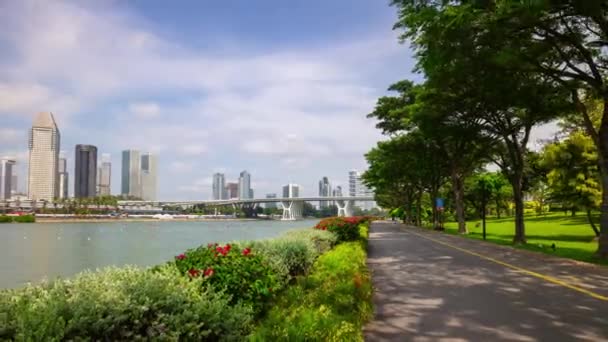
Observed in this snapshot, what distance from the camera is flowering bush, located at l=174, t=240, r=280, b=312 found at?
6539mm

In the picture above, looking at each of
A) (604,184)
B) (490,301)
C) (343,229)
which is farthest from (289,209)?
(490,301)

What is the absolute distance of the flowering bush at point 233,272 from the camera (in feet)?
21.5

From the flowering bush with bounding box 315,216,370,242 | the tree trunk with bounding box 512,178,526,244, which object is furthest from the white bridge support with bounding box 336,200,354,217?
the flowering bush with bounding box 315,216,370,242

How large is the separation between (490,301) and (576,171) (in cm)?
2361

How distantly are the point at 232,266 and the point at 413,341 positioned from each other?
8.63ft

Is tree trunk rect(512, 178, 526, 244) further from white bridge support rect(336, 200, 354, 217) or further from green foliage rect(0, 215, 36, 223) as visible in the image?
green foliage rect(0, 215, 36, 223)

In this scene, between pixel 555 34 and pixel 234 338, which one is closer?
pixel 234 338

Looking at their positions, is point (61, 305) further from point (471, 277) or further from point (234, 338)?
point (471, 277)

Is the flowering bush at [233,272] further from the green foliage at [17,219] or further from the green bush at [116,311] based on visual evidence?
the green foliage at [17,219]

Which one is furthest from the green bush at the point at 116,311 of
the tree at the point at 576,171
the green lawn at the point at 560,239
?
the tree at the point at 576,171

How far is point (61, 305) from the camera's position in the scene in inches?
151

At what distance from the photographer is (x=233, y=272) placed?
6691 mm

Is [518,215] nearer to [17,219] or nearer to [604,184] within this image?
[604,184]

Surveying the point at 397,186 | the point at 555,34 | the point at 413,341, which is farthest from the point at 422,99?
the point at 397,186
